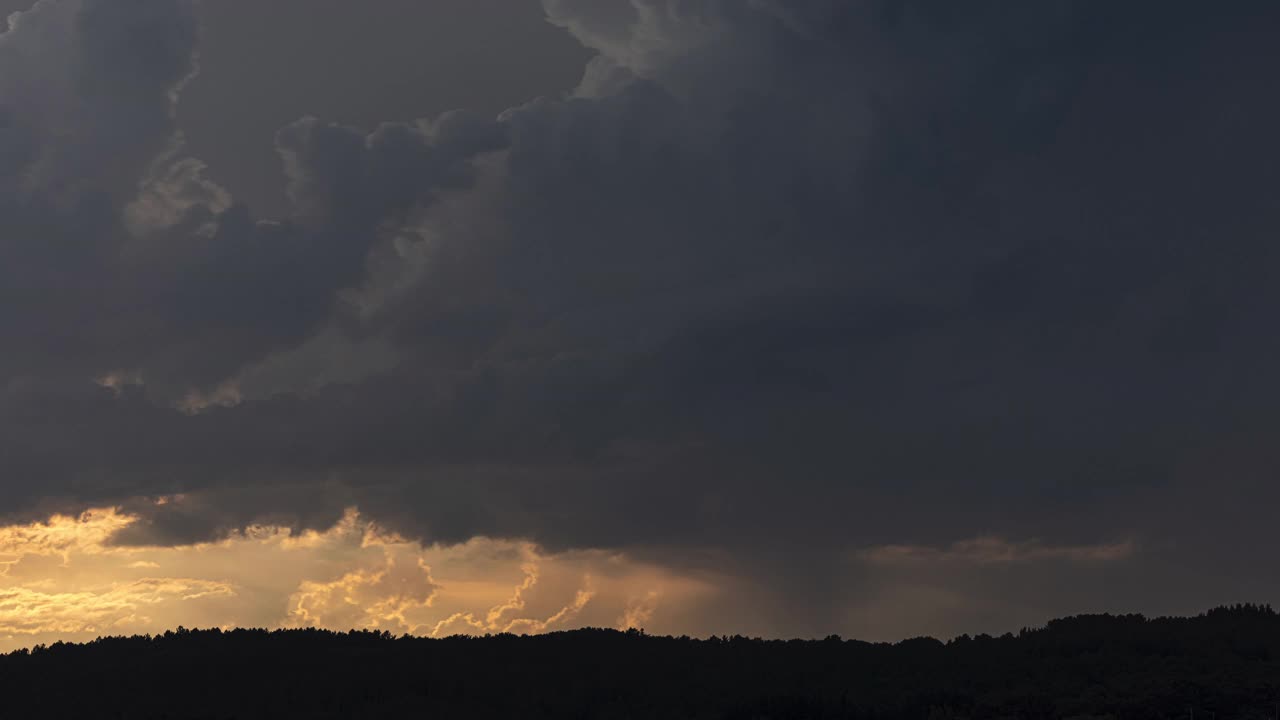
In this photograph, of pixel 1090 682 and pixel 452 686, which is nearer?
pixel 1090 682

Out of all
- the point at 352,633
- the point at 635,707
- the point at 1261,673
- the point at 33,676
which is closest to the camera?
the point at 1261,673

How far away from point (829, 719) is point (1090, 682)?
33.7 feet

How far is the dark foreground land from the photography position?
55125mm

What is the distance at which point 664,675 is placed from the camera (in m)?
64.8

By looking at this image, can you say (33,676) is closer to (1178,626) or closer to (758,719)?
(758,719)

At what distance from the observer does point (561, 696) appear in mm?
61875

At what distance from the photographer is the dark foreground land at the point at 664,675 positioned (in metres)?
55.1

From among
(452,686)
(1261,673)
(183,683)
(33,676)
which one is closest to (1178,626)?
(1261,673)

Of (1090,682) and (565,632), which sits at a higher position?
(565,632)

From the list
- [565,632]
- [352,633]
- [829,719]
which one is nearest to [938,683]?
[829,719]

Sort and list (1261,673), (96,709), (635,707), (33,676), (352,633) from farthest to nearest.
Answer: (352,633) → (33,676) → (96,709) → (635,707) → (1261,673)

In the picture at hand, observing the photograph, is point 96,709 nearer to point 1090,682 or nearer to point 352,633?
point 352,633

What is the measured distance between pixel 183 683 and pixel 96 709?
13.7 feet

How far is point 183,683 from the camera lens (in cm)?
6631
